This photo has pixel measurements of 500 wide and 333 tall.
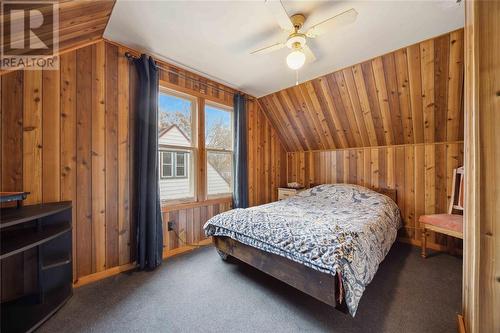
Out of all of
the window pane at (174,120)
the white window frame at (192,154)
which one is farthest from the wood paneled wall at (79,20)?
the white window frame at (192,154)

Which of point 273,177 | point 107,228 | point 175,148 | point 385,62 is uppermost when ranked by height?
point 385,62

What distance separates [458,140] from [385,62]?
4.94ft

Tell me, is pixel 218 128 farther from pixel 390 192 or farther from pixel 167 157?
pixel 390 192

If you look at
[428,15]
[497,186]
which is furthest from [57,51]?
[428,15]

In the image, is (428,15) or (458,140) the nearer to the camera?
(428,15)

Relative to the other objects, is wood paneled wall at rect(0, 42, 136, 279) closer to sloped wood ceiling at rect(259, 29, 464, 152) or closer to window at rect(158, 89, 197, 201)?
window at rect(158, 89, 197, 201)

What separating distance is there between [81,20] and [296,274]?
8.92 feet

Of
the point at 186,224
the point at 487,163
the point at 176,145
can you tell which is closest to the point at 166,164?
the point at 176,145

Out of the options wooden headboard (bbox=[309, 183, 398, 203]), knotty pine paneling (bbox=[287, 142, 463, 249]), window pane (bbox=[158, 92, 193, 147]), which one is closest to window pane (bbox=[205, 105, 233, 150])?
window pane (bbox=[158, 92, 193, 147])

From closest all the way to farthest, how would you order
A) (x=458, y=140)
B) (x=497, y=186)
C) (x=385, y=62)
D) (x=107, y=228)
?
1. (x=497, y=186)
2. (x=107, y=228)
3. (x=385, y=62)
4. (x=458, y=140)

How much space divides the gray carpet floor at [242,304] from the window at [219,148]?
1.37 meters

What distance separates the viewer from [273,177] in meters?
4.11

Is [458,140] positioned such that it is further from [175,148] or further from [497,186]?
[175,148]

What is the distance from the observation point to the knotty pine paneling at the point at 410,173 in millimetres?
2727
